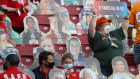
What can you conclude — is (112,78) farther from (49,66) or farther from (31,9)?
(31,9)

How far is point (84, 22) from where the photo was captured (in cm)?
920

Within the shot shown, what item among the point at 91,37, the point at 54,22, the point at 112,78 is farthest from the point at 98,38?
the point at 54,22

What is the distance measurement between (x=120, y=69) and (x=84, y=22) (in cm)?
143

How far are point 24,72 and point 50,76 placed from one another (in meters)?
0.40

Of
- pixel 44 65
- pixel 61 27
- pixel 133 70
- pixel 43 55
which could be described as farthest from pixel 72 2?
pixel 44 65

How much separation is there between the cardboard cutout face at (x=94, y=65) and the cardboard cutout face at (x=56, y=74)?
494 millimetres

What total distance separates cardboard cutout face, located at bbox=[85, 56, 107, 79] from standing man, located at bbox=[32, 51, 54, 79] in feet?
1.87

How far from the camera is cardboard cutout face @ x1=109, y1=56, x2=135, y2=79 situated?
7.97 meters

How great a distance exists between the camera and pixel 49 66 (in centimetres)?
784

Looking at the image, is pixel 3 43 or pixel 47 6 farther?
pixel 47 6

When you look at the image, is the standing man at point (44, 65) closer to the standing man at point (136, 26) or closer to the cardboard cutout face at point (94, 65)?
the cardboard cutout face at point (94, 65)

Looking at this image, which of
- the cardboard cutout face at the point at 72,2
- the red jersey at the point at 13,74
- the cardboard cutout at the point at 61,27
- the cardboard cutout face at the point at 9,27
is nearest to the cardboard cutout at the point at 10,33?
the cardboard cutout face at the point at 9,27

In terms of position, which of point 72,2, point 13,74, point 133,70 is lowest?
point 133,70

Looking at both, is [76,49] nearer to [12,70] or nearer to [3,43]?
[3,43]
